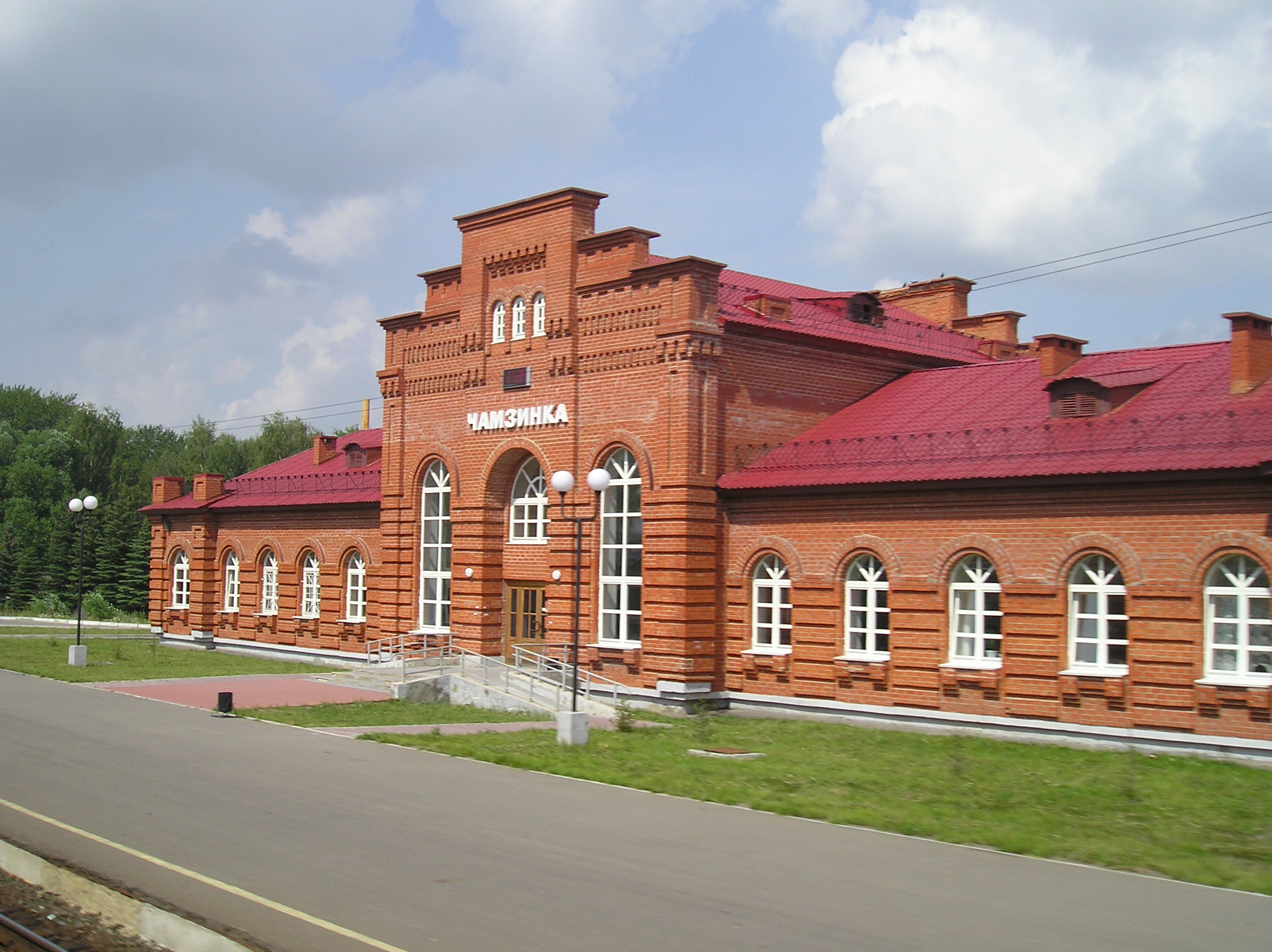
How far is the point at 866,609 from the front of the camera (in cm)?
2275

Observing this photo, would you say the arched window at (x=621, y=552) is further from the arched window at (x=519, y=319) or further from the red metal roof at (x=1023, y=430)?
the arched window at (x=519, y=319)

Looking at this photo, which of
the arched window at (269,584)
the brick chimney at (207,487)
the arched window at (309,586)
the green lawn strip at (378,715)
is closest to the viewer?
the green lawn strip at (378,715)

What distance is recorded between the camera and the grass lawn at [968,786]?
11773 mm

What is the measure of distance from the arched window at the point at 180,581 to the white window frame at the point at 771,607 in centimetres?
2450

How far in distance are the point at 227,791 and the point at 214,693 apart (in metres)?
12.0

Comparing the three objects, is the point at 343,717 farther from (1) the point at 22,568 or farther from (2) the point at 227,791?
(1) the point at 22,568

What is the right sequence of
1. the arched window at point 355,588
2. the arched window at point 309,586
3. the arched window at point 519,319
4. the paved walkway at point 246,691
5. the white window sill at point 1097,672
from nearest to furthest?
the white window sill at point 1097,672
the paved walkway at point 246,691
the arched window at point 519,319
the arched window at point 355,588
the arched window at point 309,586

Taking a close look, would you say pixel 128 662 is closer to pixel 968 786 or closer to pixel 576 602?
pixel 576 602

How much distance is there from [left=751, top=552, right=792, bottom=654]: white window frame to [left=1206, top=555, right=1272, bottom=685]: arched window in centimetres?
776

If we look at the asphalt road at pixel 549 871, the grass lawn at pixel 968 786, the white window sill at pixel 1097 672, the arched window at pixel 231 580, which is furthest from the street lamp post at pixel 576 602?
the arched window at pixel 231 580

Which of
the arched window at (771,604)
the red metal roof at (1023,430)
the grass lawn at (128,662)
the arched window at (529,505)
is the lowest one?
the grass lawn at (128,662)

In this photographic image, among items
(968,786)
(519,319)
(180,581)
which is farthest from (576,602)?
(180,581)

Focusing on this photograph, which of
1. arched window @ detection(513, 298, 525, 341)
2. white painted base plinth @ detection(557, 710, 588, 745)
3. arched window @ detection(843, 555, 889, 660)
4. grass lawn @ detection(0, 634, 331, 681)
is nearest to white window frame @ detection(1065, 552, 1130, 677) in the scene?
arched window @ detection(843, 555, 889, 660)

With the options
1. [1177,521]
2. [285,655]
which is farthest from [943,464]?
[285,655]
